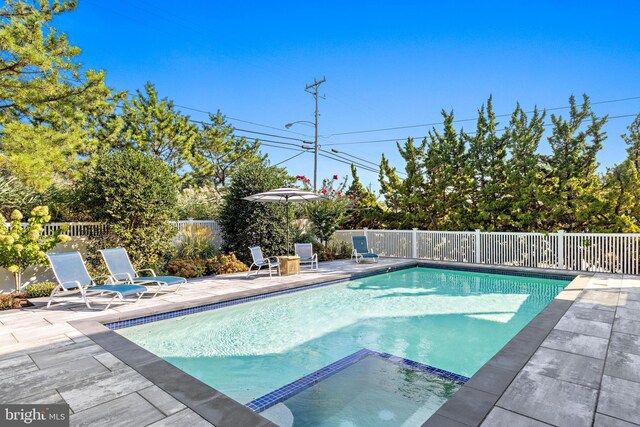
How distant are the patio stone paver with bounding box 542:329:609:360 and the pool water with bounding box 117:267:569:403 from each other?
0.76 metres

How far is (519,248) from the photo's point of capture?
1066cm

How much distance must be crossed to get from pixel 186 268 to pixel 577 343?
7.79m

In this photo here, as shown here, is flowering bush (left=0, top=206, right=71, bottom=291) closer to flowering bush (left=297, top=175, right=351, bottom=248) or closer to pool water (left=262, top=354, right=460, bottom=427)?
pool water (left=262, top=354, right=460, bottom=427)

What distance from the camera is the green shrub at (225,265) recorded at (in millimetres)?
9391

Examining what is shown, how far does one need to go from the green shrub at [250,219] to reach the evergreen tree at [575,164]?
8447 mm

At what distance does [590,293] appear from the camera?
6.51m

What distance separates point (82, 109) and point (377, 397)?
→ 10285 mm

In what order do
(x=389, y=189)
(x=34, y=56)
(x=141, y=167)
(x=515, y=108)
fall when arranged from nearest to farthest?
(x=34, y=56), (x=141, y=167), (x=515, y=108), (x=389, y=189)

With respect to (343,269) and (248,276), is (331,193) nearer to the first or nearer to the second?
(343,269)

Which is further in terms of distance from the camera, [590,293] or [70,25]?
[70,25]

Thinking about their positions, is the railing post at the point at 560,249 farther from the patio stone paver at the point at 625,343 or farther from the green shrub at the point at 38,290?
the green shrub at the point at 38,290

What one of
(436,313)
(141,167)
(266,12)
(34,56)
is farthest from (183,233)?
(266,12)

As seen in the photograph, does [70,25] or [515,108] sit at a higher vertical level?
[70,25]

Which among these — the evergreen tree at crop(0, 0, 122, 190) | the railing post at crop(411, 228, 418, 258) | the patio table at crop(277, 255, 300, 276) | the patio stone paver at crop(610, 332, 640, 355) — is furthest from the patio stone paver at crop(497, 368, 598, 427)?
the railing post at crop(411, 228, 418, 258)
